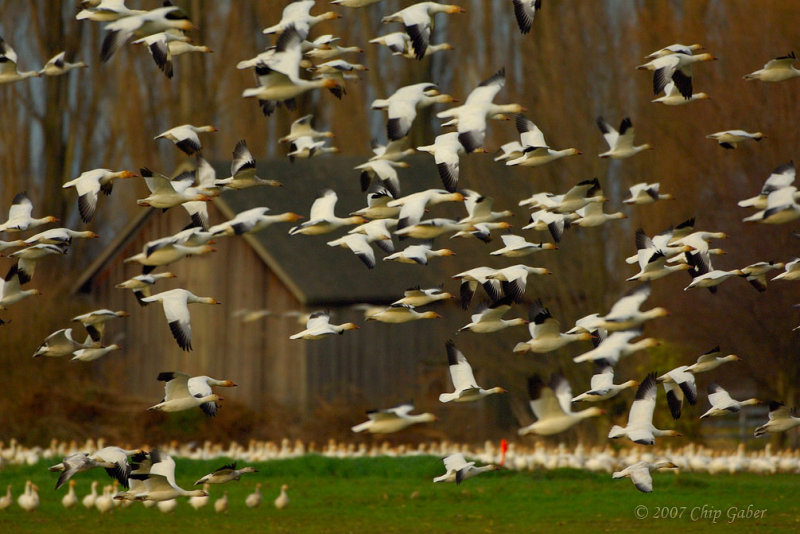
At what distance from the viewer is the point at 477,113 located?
14.8 m

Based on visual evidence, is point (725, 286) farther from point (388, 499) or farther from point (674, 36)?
point (388, 499)

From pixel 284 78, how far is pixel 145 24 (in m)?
1.48

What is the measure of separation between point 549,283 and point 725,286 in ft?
11.3

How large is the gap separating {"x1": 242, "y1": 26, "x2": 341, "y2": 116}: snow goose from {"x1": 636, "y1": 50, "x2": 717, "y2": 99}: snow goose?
318cm

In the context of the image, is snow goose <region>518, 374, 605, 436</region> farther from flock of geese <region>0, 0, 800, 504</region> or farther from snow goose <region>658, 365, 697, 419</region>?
snow goose <region>658, 365, 697, 419</region>

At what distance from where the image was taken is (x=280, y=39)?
15.2 m

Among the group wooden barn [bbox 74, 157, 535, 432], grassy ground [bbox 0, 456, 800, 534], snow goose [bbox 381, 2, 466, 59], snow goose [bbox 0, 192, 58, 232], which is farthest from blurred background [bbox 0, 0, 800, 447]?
snow goose [bbox 381, 2, 466, 59]

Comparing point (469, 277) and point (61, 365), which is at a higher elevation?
point (469, 277)

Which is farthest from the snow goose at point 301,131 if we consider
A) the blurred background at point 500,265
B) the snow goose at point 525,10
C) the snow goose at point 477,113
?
the blurred background at point 500,265

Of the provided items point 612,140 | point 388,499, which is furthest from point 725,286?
point 612,140

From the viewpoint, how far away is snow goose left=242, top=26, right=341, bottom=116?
1463 centimetres

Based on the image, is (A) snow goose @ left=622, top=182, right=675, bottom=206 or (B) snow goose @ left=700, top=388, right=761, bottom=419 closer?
(B) snow goose @ left=700, top=388, right=761, bottom=419

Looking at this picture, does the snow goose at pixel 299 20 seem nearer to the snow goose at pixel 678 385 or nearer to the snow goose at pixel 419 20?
the snow goose at pixel 419 20

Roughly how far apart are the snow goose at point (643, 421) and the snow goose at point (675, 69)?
2.99 m
